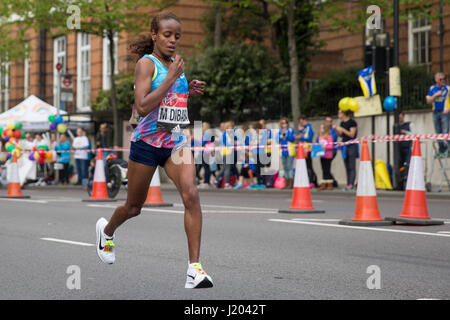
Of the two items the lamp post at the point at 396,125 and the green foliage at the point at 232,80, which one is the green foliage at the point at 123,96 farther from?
the lamp post at the point at 396,125

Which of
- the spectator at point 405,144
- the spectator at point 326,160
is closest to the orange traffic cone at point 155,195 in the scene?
the spectator at point 326,160

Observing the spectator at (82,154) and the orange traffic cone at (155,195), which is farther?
the spectator at (82,154)

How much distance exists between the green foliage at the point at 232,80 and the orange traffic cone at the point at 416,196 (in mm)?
16888

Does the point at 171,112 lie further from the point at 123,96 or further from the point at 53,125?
the point at 123,96

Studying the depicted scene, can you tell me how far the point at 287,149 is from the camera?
758 inches

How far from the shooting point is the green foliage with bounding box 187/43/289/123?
91.7 ft

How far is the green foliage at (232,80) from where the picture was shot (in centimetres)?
2795

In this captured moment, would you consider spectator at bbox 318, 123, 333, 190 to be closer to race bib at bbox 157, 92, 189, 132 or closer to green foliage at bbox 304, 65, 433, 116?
green foliage at bbox 304, 65, 433, 116

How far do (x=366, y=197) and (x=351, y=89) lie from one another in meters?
13.9

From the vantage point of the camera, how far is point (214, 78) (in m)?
28.9

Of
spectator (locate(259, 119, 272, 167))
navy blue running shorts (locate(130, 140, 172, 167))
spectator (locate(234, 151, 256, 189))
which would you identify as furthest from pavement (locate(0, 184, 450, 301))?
spectator (locate(234, 151, 256, 189))
